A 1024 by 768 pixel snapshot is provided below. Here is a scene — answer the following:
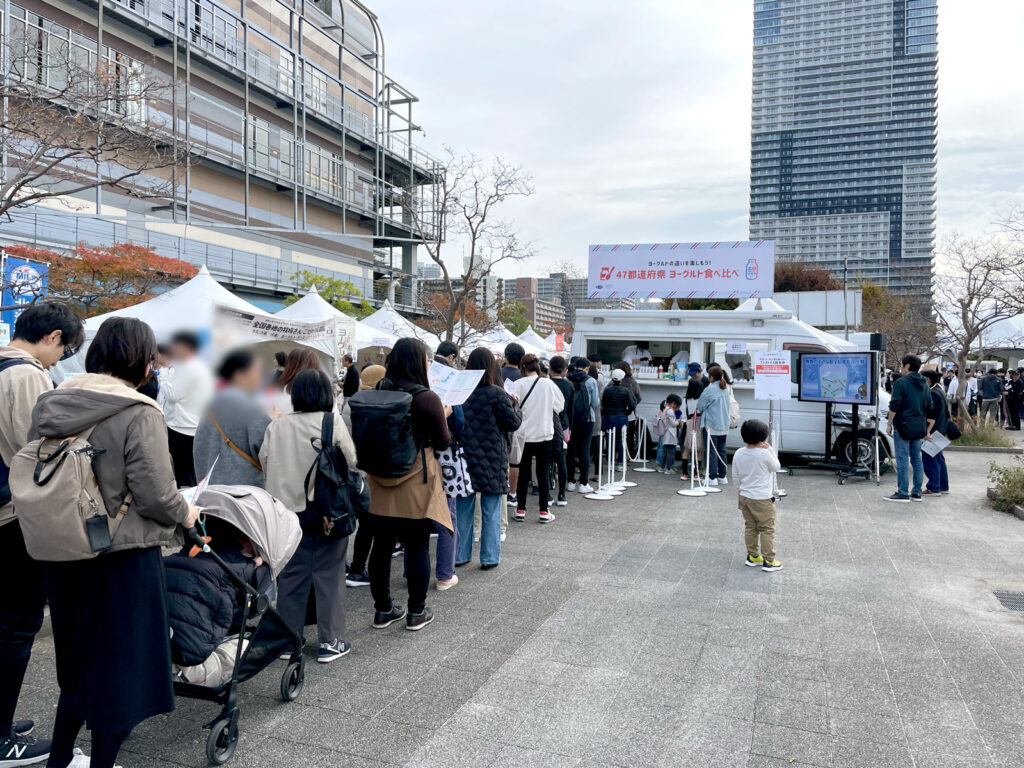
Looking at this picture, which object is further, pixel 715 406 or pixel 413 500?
pixel 715 406

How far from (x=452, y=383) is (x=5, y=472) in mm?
2708

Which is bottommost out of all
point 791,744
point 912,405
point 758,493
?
point 791,744

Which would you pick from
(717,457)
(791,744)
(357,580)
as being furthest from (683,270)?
(791,744)

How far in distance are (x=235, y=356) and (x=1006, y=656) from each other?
16.0 ft

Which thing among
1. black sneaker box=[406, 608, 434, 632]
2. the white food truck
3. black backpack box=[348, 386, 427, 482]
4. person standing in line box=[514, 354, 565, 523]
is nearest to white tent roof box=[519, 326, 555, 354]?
the white food truck

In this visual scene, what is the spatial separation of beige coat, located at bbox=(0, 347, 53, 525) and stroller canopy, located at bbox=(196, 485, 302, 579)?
29.0 inches

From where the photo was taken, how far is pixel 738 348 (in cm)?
1184

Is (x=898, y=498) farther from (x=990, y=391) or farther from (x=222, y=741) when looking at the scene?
(x=990, y=391)

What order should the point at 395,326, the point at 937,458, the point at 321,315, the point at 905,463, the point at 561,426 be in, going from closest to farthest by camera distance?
the point at 561,426 < the point at 905,463 < the point at 937,458 < the point at 321,315 < the point at 395,326

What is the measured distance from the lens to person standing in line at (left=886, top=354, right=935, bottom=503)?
29.5 ft

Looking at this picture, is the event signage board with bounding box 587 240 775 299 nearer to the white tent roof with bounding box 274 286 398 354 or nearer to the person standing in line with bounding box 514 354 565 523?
the white tent roof with bounding box 274 286 398 354

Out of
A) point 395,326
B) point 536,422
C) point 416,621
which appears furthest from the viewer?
point 395,326

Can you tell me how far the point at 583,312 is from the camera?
41.2 ft

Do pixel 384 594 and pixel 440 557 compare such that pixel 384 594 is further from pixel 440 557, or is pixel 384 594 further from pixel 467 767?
pixel 467 767
